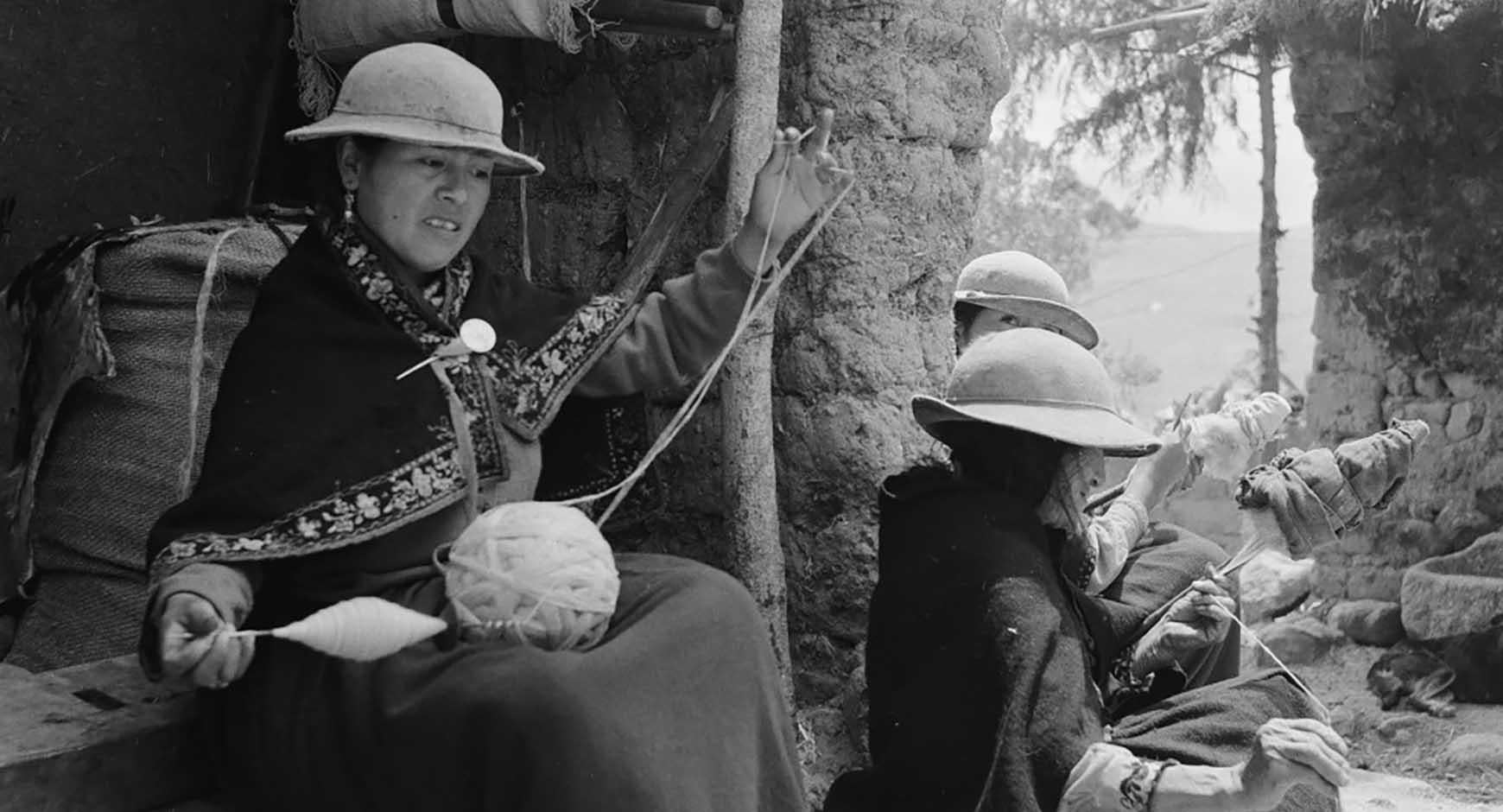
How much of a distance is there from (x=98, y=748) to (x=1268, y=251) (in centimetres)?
1113

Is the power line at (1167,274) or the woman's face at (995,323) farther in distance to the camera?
the power line at (1167,274)

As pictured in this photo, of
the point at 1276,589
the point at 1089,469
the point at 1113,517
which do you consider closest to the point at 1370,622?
the point at 1276,589

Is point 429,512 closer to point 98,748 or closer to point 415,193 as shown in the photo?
point 415,193

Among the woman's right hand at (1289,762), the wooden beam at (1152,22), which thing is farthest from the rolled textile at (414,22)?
the wooden beam at (1152,22)

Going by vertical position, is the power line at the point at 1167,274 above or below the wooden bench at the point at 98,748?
below

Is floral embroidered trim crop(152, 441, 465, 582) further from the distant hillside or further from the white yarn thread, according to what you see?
the distant hillside

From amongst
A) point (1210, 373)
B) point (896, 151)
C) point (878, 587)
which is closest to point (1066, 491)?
point (878, 587)

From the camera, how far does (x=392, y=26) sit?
3.59 m

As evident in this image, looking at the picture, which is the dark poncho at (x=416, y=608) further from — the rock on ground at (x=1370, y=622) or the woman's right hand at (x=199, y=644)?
the rock on ground at (x=1370, y=622)

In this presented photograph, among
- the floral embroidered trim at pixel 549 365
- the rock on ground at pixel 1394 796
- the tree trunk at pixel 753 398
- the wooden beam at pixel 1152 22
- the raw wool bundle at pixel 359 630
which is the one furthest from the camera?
the wooden beam at pixel 1152 22

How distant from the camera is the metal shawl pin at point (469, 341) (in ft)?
9.23

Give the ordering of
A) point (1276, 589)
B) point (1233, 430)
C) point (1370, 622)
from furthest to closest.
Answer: point (1276, 589) < point (1370, 622) < point (1233, 430)

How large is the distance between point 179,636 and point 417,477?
19.9 inches

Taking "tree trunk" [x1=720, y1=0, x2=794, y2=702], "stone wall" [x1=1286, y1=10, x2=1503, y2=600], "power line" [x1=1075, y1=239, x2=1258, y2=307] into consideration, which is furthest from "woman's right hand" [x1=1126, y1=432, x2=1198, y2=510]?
"power line" [x1=1075, y1=239, x2=1258, y2=307]
